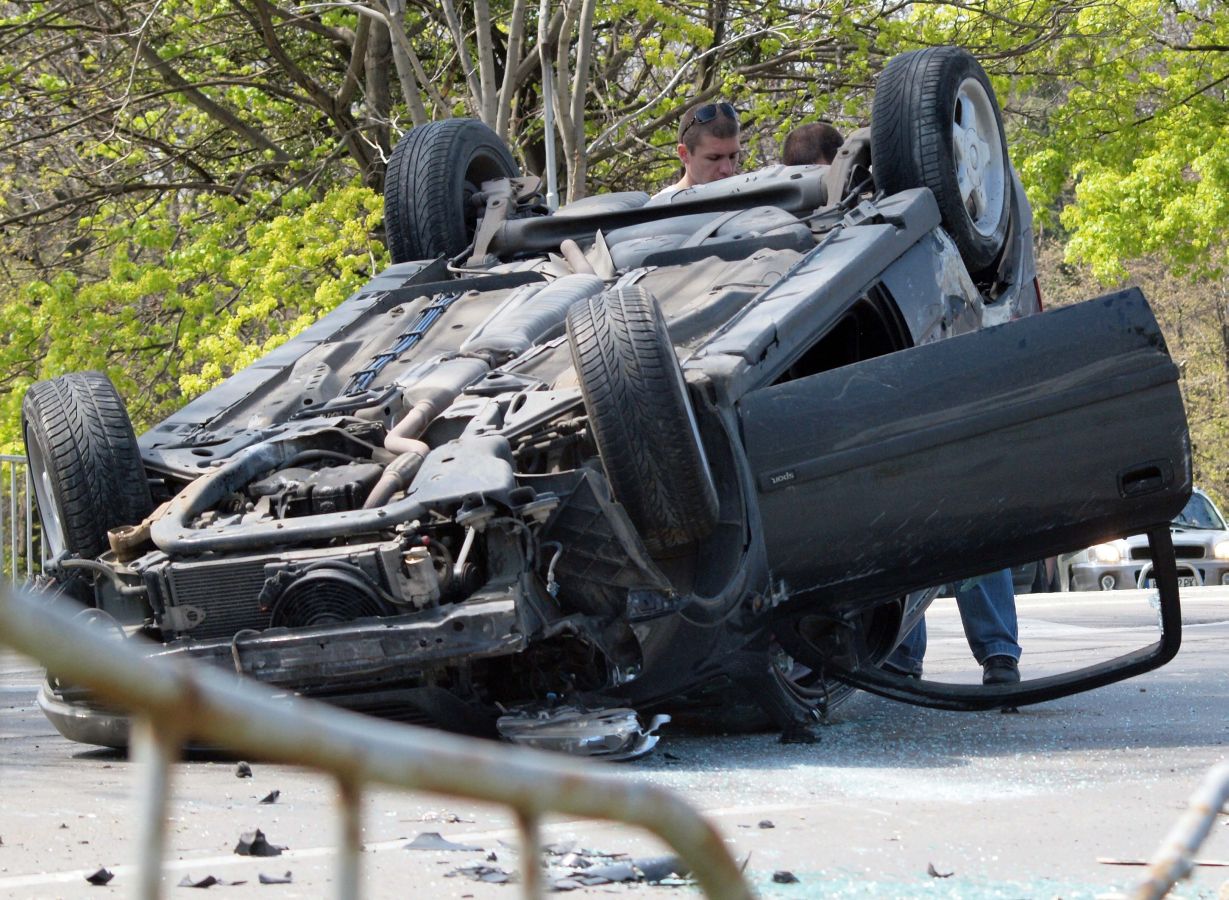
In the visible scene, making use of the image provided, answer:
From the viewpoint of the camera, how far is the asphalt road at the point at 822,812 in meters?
3.30

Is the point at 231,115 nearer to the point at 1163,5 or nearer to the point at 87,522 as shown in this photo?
the point at 1163,5

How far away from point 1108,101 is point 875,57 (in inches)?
175

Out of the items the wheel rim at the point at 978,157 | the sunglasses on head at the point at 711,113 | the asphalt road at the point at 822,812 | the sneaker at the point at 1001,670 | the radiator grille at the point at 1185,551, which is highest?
the sunglasses on head at the point at 711,113

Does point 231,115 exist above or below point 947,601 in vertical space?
above

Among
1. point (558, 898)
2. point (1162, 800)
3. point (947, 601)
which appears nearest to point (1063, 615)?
point (947, 601)

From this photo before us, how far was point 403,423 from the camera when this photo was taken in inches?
215

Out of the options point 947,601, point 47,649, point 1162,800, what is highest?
point 47,649

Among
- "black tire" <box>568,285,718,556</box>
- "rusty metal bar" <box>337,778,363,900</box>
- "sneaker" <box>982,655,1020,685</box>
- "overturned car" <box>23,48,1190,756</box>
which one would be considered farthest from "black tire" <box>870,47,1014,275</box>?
"rusty metal bar" <box>337,778,363,900</box>

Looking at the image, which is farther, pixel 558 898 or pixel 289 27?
pixel 289 27

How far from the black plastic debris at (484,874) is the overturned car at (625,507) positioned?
Answer: 127cm

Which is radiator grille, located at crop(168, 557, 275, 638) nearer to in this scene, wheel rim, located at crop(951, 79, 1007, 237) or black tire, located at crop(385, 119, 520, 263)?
black tire, located at crop(385, 119, 520, 263)

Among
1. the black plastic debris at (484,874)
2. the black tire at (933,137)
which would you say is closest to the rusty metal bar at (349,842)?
the black plastic debris at (484,874)

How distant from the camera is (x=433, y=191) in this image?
304 inches

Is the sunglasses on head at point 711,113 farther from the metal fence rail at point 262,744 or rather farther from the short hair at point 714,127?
the metal fence rail at point 262,744
